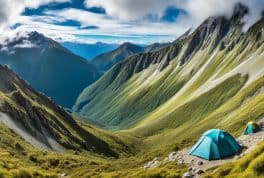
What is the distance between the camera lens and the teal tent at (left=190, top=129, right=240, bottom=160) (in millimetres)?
52612

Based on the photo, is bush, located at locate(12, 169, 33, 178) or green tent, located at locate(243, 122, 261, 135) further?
green tent, located at locate(243, 122, 261, 135)

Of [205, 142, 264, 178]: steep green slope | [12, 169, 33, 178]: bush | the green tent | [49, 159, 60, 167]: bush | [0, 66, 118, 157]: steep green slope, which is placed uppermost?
[0, 66, 118, 157]: steep green slope

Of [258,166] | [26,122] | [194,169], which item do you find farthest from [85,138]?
[258,166]

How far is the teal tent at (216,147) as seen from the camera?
2071 inches

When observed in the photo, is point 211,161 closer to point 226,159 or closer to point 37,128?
point 226,159

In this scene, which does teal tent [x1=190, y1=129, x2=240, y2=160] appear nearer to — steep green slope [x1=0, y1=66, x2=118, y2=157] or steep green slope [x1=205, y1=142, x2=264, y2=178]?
steep green slope [x1=205, y1=142, x2=264, y2=178]

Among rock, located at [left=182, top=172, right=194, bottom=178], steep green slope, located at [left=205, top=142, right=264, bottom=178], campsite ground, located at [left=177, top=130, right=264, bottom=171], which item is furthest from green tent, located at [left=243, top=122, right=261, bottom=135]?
steep green slope, located at [left=205, top=142, right=264, bottom=178]

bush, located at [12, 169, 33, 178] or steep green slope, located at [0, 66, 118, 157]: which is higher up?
steep green slope, located at [0, 66, 118, 157]

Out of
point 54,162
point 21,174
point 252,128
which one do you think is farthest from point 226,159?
point 54,162

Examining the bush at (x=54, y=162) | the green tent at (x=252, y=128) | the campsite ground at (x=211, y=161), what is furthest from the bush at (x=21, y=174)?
the bush at (x=54, y=162)

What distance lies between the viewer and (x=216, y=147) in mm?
53125

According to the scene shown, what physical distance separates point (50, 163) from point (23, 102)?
74683 mm

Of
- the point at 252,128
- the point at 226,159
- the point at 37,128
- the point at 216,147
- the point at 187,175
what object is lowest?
the point at 187,175

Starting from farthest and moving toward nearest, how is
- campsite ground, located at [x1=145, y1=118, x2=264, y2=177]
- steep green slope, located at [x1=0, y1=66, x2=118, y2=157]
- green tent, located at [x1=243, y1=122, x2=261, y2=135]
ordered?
steep green slope, located at [x1=0, y1=66, x2=118, y2=157], green tent, located at [x1=243, y1=122, x2=261, y2=135], campsite ground, located at [x1=145, y1=118, x2=264, y2=177]
